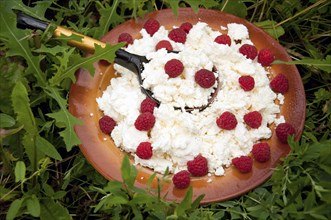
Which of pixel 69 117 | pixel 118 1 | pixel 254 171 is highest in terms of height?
pixel 118 1

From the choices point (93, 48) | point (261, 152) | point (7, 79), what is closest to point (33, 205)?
point (7, 79)

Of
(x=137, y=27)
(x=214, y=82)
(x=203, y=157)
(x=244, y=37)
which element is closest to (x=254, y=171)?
(x=203, y=157)

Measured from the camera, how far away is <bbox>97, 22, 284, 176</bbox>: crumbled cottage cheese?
125cm

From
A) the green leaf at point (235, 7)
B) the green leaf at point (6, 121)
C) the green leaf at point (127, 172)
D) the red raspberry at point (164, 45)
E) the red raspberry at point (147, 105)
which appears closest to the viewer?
the green leaf at point (127, 172)

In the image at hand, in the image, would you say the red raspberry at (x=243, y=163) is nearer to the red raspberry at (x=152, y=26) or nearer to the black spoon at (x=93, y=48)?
the black spoon at (x=93, y=48)

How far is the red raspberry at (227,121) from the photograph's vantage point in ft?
4.13

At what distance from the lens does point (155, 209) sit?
110cm

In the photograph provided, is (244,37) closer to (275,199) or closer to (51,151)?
(275,199)

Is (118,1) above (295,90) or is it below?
above

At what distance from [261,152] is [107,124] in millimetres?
356

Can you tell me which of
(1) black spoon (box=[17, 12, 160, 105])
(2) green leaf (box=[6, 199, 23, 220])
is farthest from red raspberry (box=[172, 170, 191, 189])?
(2) green leaf (box=[6, 199, 23, 220])

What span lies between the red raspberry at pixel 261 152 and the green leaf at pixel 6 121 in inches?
21.0

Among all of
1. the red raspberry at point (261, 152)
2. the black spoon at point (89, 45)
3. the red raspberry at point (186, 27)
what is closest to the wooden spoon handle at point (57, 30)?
the black spoon at point (89, 45)

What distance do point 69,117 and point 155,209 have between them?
0.30 meters
